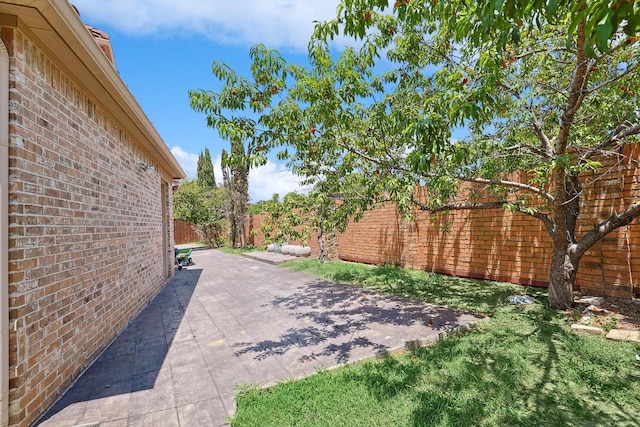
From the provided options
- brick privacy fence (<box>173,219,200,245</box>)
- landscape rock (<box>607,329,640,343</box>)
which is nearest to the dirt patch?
landscape rock (<box>607,329,640,343</box>)

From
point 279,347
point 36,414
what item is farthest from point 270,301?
point 36,414

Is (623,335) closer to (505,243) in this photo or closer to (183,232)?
(505,243)

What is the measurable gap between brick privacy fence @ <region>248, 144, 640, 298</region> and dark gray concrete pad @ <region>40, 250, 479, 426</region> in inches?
88.9

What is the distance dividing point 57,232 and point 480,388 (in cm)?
415

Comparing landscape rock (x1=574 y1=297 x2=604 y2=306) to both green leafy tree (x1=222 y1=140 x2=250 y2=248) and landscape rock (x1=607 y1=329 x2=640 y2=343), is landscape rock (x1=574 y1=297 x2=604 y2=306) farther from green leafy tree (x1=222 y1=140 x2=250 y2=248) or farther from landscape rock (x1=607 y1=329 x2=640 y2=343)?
green leafy tree (x1=222 y1=140 x2=250 y2=248)

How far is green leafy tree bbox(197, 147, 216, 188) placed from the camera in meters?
35.8

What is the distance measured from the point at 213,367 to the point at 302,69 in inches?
157

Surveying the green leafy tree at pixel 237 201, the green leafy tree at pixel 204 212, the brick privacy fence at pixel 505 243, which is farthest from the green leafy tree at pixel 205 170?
the brick privacy fence at pixel 505 243

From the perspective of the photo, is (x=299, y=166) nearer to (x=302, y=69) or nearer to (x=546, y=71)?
(x=302, y=69)

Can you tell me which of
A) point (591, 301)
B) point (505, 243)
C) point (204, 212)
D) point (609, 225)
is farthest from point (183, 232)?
point (609, 225)

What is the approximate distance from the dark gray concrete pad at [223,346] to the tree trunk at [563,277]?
130 centimetres

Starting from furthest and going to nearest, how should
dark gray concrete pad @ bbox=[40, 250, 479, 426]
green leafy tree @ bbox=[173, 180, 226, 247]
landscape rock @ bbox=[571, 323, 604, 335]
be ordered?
green leafy tree @ bbox=[173, 180, 226, 247] < landscape rock @ bbox=[571, 323, 604, 335] < dark gray concrete pad @ bbox=[40, 250, 479, 426]

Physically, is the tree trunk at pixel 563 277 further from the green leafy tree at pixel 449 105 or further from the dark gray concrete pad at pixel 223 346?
the dark gray concrete pad at pixel 223 346

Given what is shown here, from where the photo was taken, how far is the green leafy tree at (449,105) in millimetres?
3693
